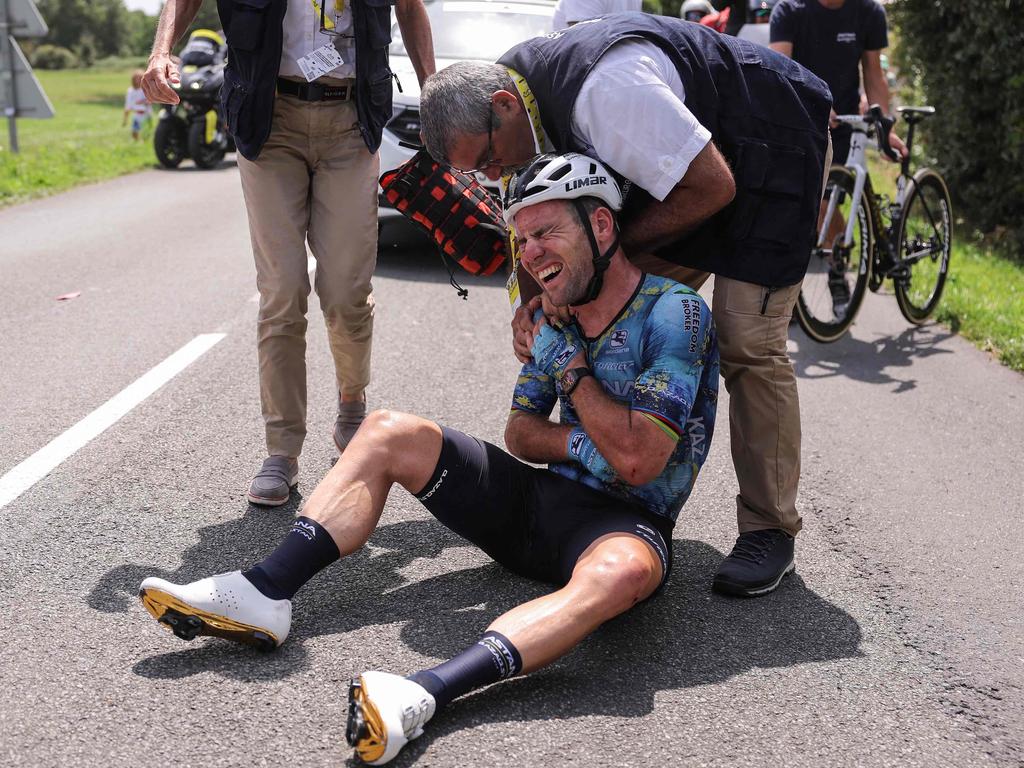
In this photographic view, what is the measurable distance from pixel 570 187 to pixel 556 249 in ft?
0.61

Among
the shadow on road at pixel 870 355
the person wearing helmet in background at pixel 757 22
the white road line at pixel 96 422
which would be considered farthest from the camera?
the person wearing helmet in background at pixel 757 22

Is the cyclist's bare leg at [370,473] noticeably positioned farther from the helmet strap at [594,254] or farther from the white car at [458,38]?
the white car at [458,38]

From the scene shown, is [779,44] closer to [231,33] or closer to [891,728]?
[231,33]

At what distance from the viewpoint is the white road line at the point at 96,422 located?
4.67 meters

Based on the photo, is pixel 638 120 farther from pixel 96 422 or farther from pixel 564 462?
pixel 96 422

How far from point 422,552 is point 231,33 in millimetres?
1936

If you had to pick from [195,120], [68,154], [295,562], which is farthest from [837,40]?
[68,154]

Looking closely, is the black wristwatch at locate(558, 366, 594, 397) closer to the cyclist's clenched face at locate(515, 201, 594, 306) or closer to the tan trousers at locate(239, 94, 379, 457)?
the cyclist's clenched face at locate(515, 201, 594, 306)

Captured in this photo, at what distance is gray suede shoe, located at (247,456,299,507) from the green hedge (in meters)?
8.40

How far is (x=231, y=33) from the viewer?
442 centimetres

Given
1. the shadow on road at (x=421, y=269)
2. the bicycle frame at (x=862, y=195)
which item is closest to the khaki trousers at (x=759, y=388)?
the bicycle frame at (x=862, y=195)

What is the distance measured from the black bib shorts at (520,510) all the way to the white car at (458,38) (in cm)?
620

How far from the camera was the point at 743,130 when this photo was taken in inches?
149

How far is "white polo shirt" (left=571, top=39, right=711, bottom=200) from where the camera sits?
11.3ft
